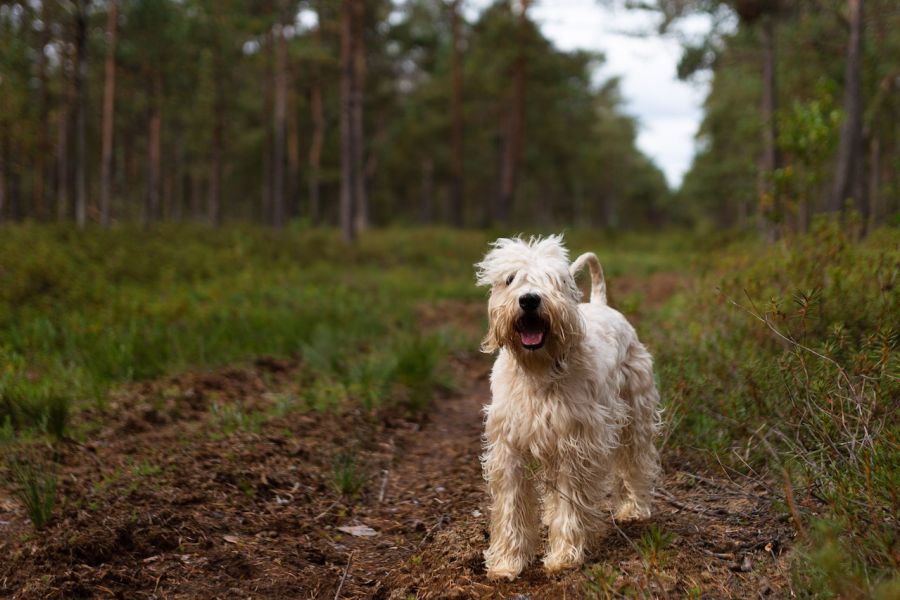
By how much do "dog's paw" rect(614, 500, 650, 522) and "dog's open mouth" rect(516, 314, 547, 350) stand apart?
1.35m

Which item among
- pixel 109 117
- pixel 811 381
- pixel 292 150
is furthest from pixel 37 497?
pixel 292 150

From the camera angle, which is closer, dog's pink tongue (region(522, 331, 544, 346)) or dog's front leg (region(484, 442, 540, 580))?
dog's pink tongue (region(522, 331, 544, 346))

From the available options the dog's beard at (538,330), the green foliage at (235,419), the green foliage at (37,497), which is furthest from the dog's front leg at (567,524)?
the green foliage at (235,419)

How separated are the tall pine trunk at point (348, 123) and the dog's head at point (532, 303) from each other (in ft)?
52.8

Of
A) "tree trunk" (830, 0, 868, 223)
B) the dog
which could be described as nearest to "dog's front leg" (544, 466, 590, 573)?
the dog

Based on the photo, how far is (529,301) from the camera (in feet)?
10.6

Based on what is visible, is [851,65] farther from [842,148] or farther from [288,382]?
[288,382]

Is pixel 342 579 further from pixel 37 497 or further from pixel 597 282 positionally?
pixel 597 282

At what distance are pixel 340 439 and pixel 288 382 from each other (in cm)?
161

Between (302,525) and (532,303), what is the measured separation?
212 centimetres

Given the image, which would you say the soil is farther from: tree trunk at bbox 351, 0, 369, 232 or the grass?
tree trunk at bbox 351, 0, 369, 232

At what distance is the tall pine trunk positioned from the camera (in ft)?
64.1

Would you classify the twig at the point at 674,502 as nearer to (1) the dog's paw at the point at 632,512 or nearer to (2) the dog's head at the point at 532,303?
(1) the dog's paw at the point at 632,512

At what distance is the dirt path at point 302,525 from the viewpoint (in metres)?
3.09
